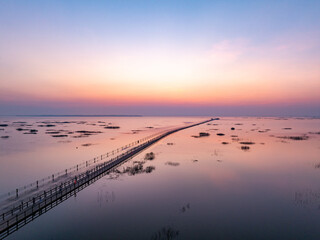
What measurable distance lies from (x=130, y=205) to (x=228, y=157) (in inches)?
1180

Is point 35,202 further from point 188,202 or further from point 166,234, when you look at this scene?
point 188,202

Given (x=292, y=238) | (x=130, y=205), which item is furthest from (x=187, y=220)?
(x=292, y=238)

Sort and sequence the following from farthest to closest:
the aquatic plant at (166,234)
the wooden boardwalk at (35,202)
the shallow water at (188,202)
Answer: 1. the shallow water at (188,202)
2. the wooden boardwalk at (35,202)
3. the aquatic plant at (166,234)

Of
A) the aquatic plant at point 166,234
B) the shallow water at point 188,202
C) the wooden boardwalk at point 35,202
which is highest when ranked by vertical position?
the wooden boardwalk at point 35,202

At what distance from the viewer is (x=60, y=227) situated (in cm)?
1792

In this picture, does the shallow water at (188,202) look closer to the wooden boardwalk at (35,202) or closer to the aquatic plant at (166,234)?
the aquatic plant at (166,234)

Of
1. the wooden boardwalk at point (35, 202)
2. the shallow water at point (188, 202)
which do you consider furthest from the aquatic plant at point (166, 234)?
the wooden boardwalk at point (35, 202)

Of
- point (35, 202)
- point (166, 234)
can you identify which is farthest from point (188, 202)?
point (35, 202)

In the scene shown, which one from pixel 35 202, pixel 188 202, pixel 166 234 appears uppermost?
pixel 35 202

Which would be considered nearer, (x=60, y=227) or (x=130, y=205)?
(x=60, y=227)

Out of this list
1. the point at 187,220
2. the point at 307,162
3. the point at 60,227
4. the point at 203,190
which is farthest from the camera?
the point at 307,162

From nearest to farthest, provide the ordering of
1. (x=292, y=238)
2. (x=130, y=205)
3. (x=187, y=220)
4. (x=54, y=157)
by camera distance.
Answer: (x=292, y=238), (x=187, y=220), (x=130, y=205), (x=54, y=157)

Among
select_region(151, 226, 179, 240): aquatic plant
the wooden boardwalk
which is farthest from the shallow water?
the wooden boardwalk

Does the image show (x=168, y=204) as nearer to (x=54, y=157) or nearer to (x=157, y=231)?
(x=157, y=231)
